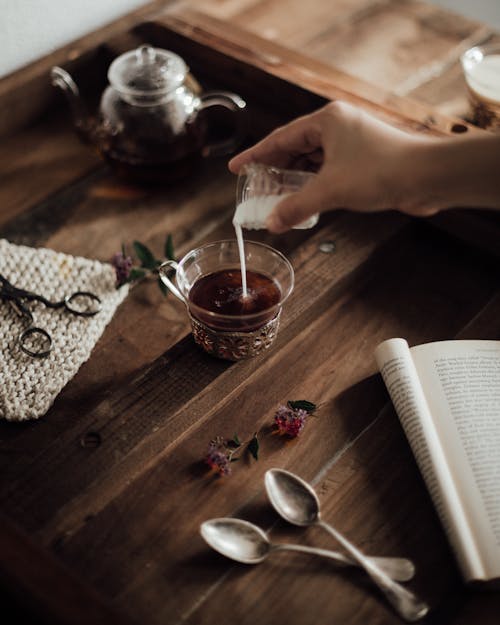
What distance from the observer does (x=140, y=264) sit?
1.20 meters

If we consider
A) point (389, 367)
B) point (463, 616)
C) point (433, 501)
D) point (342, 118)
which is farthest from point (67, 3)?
point (463, 616)

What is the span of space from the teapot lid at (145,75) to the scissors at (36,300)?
15.0 inches

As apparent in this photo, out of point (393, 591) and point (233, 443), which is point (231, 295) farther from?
point (393, 591)

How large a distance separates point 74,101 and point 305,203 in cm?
67

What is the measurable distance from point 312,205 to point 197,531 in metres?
0.41

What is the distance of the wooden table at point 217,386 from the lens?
0.80 meters

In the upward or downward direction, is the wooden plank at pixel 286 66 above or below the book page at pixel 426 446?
above

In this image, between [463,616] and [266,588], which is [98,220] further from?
[463,616]

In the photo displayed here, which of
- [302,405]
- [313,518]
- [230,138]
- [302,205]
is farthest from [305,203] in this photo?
[230,138]

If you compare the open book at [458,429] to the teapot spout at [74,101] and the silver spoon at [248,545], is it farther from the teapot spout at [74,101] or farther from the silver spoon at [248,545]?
the teapot spout at [74,101]

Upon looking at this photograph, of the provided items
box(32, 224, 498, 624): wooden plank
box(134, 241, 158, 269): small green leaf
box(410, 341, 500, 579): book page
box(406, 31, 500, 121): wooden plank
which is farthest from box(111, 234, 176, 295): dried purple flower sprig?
box(406, 31, 500, 121): wooden plank

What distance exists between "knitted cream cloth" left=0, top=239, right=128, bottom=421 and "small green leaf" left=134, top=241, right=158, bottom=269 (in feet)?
0.17

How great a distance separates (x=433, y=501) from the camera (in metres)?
0.87

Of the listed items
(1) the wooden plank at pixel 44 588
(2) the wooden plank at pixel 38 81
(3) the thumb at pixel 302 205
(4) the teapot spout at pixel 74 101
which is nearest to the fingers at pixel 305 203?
(3) the thumb at pixel 302 205
